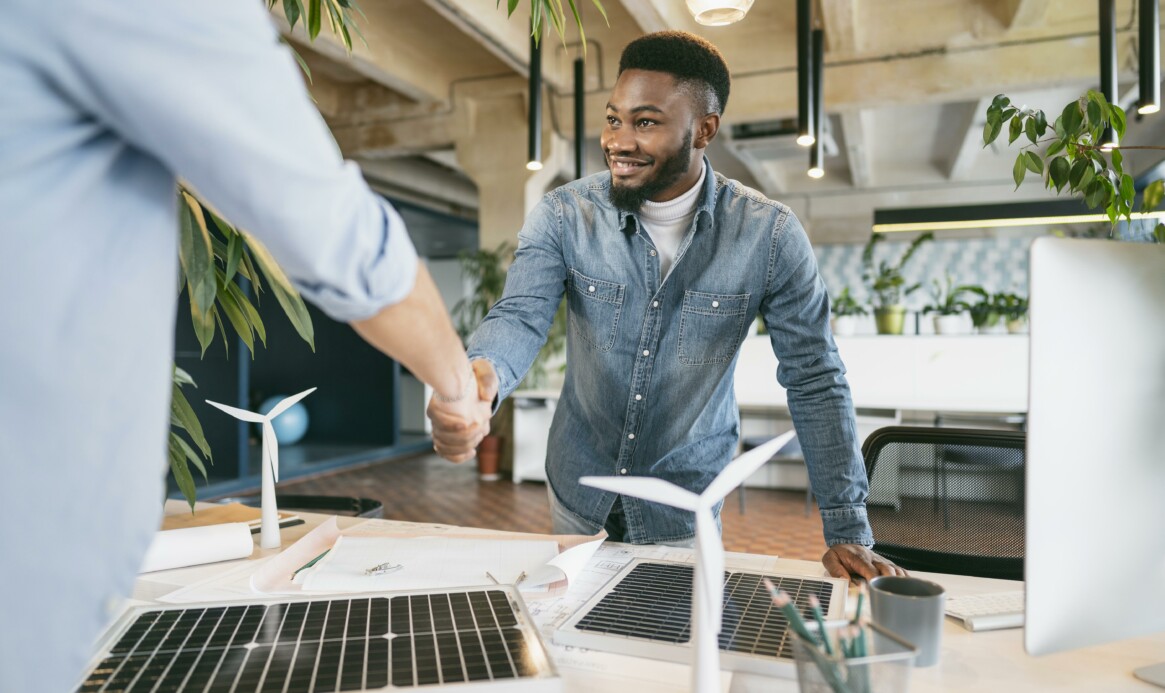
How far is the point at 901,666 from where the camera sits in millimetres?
732

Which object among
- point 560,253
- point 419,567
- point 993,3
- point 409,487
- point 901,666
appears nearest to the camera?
point 901,666

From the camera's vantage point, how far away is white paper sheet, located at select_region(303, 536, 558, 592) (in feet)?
3.87

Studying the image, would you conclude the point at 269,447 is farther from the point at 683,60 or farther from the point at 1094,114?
the point at 1094,114

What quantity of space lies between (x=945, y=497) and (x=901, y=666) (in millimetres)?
1034

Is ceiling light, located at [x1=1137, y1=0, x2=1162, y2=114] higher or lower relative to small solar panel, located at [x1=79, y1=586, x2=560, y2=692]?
higher

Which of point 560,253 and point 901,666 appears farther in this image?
point 560,253

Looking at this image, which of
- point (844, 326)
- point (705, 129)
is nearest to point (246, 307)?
point (705, 129)

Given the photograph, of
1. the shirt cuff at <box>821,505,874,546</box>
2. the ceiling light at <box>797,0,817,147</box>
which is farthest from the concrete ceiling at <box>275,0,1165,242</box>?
the shirt cuff at <box>821,505,874,546</box>

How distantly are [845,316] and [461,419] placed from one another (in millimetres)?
6277

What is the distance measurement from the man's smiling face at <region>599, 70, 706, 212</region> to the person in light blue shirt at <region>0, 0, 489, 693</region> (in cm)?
113

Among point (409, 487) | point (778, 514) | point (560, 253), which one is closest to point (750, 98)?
point (778, 514)

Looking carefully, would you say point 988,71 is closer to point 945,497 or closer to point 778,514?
point 778,514

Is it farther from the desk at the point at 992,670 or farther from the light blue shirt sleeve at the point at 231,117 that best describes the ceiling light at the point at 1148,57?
the light blue shirt sleeve at the point at 231,117

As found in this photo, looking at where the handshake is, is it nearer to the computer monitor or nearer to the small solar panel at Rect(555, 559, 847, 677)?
the small solar panel at Rect(555, 559, 847, 677)
